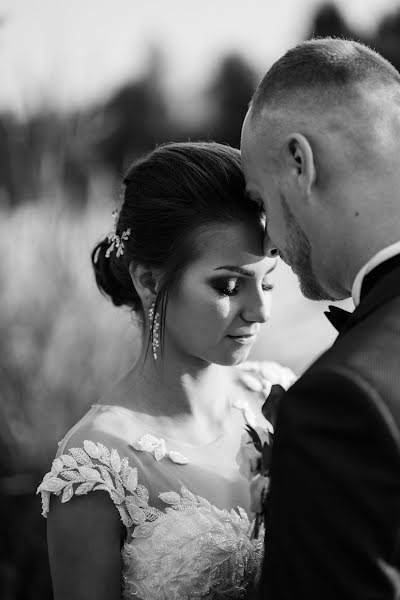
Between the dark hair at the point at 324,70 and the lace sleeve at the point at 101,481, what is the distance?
122 cm

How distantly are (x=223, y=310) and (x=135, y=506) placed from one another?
2.31 ft

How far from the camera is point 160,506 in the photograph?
9.18 ft

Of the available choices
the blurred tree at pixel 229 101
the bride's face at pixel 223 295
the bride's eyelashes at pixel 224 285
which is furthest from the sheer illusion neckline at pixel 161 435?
the blurred tree at pixel 229 101

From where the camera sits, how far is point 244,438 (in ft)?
8.41

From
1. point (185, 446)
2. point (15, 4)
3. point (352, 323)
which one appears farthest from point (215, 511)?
point (15, 4)

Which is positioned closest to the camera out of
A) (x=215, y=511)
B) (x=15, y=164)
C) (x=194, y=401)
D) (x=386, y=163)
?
(x=386, y=163)

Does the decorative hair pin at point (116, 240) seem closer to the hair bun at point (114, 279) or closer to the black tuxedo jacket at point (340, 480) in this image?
the hair bun at point (114, 279)

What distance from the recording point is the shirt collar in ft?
6.25

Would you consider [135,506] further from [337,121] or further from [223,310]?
[337,121]

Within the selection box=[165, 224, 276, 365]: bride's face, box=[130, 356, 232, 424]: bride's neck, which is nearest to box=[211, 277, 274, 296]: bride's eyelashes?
box=[165, 224, 276, 365]: bride's face

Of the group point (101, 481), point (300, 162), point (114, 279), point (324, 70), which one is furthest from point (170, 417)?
point (324, 70)

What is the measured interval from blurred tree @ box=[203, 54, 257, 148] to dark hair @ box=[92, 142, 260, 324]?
2560 millimetres

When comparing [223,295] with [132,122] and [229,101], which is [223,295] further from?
[229,101]

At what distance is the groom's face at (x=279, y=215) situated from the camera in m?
2.16
